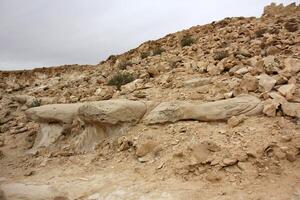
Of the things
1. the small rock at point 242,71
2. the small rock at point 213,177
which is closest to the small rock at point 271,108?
the small rock at point 242,71

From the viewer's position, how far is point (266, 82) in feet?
20.1

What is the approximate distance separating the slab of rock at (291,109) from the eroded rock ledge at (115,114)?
1.30 feet

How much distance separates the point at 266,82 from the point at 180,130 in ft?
5.88

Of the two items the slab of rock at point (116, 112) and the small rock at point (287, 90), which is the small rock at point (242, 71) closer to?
the small rock at point (287, 90)

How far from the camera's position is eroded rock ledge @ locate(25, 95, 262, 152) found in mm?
5871

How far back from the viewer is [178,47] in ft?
34.2

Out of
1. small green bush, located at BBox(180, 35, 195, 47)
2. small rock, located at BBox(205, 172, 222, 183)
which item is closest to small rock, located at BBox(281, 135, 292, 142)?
small rock, located at BBox(205, 172, 222, 183)

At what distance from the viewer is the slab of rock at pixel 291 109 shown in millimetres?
5365

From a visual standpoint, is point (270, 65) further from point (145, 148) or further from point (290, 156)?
point (145, 148)

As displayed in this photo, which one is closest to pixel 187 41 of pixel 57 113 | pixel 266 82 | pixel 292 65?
pixel 292 65

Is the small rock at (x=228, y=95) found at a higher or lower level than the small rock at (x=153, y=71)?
lower

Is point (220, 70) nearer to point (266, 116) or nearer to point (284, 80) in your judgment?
point (284, 80)

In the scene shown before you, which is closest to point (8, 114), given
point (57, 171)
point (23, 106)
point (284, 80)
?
point (23, 106)

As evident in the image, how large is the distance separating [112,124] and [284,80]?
334 centimetres
